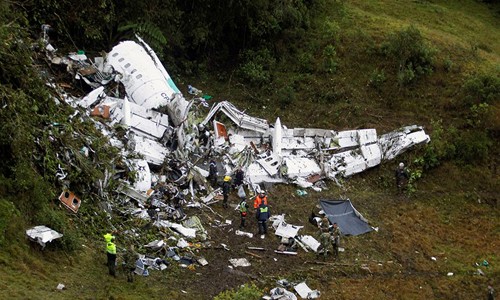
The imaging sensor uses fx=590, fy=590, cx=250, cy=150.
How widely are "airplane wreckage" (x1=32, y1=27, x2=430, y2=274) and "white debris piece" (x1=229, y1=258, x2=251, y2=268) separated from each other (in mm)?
1169

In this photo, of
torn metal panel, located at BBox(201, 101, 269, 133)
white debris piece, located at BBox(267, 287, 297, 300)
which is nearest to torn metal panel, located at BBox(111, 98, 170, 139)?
torn metal panel, located at BBox(201, 101, 269, 133)

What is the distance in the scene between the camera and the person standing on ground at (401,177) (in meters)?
19.5

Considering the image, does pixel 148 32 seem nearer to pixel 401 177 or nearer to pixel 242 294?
pixel 401 177

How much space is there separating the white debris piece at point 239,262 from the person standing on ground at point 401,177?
285 inches

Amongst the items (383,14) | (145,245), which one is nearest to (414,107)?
(383,14)

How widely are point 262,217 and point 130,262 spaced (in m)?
4.15

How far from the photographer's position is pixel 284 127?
20.9 meters

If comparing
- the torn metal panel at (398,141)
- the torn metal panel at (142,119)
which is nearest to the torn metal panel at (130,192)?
the torn metal panel at (142,119)

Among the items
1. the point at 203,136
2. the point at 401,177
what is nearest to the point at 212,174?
the point at 203,136

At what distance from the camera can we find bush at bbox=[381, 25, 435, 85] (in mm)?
23484

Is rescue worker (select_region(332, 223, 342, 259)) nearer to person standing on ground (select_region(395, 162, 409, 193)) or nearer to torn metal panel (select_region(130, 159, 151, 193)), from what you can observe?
person standing on ground (select_region(395, 162, 409, 193))

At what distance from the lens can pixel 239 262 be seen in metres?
14.5

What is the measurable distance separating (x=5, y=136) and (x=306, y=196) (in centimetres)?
929

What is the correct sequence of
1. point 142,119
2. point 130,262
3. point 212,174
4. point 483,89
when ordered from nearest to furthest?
point 130,262 → point 212,174 → point 142,119 → point 483,89
